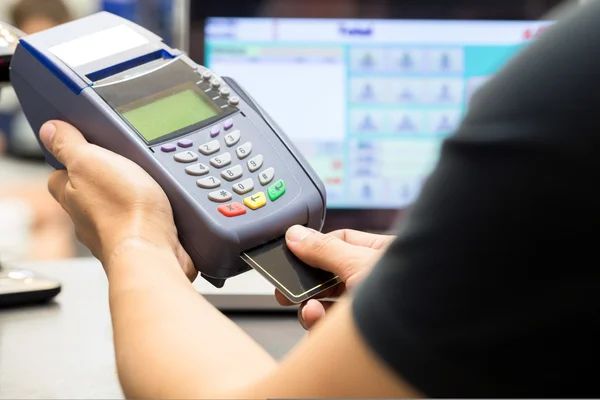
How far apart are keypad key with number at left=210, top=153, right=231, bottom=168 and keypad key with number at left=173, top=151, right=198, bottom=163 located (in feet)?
0.04

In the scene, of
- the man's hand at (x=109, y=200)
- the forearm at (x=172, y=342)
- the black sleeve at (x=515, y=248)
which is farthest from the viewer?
the man's hand at (x=109, y=200)

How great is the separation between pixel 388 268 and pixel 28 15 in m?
1.86

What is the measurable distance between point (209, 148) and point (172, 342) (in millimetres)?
176

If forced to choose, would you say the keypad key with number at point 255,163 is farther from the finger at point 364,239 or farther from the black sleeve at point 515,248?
the black sleeve at point 515,248

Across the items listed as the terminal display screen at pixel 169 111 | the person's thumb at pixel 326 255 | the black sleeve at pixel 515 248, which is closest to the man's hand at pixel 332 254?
the person's thumb at pixel 326 255

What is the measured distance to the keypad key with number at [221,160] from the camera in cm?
55

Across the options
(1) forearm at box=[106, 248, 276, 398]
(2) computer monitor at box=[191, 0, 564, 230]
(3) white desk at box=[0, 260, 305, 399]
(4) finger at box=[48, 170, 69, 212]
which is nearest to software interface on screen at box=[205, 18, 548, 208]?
(2) computer monitor at box=[191, 0, 564, 230]

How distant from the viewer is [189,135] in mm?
562

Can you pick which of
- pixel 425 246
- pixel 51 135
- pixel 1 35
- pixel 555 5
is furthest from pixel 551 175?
pixel 555 5

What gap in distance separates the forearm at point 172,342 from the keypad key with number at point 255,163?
0.36ft

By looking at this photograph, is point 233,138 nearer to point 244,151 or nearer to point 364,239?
point 244,151

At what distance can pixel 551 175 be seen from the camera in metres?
0.28

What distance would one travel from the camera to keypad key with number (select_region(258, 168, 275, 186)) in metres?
0.55

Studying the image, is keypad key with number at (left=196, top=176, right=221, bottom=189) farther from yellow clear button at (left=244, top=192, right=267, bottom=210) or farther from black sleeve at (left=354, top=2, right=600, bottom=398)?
black sleeve at (left=354, top=2, right=600, bottom=398)
